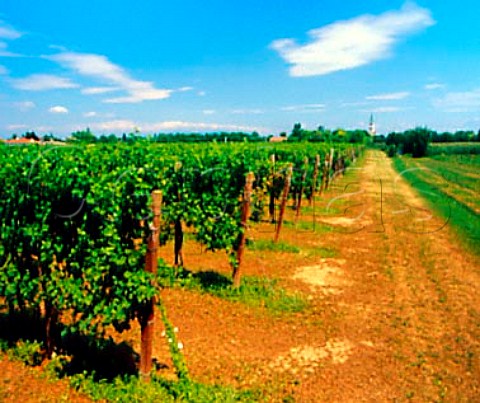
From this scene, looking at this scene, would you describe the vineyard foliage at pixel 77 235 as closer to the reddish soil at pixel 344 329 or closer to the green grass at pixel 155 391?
the green grass at pixel 155 391

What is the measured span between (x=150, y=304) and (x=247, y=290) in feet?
12.8

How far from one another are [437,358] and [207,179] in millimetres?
5612

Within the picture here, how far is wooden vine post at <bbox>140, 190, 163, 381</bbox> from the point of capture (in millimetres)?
5309

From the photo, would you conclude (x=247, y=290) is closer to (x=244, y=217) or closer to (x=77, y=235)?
(x=244, y=217)

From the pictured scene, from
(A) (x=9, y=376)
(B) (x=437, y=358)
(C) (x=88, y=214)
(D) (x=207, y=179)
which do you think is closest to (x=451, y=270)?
(B) (x=437, y=358)

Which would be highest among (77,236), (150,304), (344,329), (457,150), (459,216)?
Result: (457,150)

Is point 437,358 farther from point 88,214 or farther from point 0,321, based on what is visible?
point 0,321

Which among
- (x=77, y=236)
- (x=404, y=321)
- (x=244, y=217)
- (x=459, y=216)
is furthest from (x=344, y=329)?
(x=459, y=216)

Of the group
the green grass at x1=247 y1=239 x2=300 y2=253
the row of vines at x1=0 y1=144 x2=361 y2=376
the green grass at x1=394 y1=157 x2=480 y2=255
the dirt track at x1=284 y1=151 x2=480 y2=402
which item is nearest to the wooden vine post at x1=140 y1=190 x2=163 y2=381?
the row of vines at x1=0 y1=144 x2=361 y2=376

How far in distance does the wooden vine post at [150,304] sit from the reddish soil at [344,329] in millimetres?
675

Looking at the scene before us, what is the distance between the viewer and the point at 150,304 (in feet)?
17.8

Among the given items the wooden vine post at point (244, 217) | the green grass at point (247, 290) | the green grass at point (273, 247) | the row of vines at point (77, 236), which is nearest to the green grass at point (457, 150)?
the green grass at point (273, 247)

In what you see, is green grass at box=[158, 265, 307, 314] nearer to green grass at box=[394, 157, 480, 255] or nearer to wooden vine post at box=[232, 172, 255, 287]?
wooden vine post at box=[232, 172, 255, 287]

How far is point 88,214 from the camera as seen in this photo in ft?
17.5
